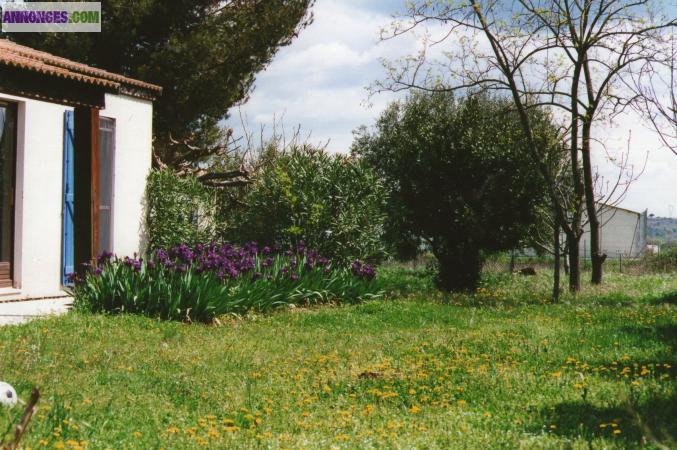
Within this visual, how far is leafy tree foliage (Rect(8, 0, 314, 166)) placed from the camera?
20000 millimetres

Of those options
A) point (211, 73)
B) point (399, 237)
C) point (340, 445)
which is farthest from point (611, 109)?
point (340, 445)

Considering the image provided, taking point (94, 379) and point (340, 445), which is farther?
point (94, 379)

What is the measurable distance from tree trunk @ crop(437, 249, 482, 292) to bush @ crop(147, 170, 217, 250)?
19.3 feet

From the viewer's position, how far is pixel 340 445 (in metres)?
4.47

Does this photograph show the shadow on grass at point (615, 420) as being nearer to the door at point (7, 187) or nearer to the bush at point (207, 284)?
the bush at point (207, 284)

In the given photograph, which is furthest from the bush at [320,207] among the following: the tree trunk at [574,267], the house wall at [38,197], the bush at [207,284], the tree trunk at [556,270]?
the tree trunk at [574,267]

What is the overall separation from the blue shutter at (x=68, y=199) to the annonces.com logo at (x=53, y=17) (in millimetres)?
8544

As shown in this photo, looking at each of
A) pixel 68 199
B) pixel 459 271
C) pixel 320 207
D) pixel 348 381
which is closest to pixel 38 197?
pixel 68 199

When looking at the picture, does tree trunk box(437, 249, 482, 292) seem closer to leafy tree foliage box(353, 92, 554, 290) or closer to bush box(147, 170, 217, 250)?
leafy tree foliage box(353, 92, 554, 290)

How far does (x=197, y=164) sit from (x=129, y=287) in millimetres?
13848

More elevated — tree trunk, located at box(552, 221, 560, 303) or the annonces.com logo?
the annonces.com logo

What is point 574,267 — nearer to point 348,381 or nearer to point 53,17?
point 348,381

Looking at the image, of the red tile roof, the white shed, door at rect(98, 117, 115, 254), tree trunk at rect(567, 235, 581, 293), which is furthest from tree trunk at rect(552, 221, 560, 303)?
the white shed

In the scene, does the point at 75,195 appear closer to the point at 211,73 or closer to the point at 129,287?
the point at 129,287
